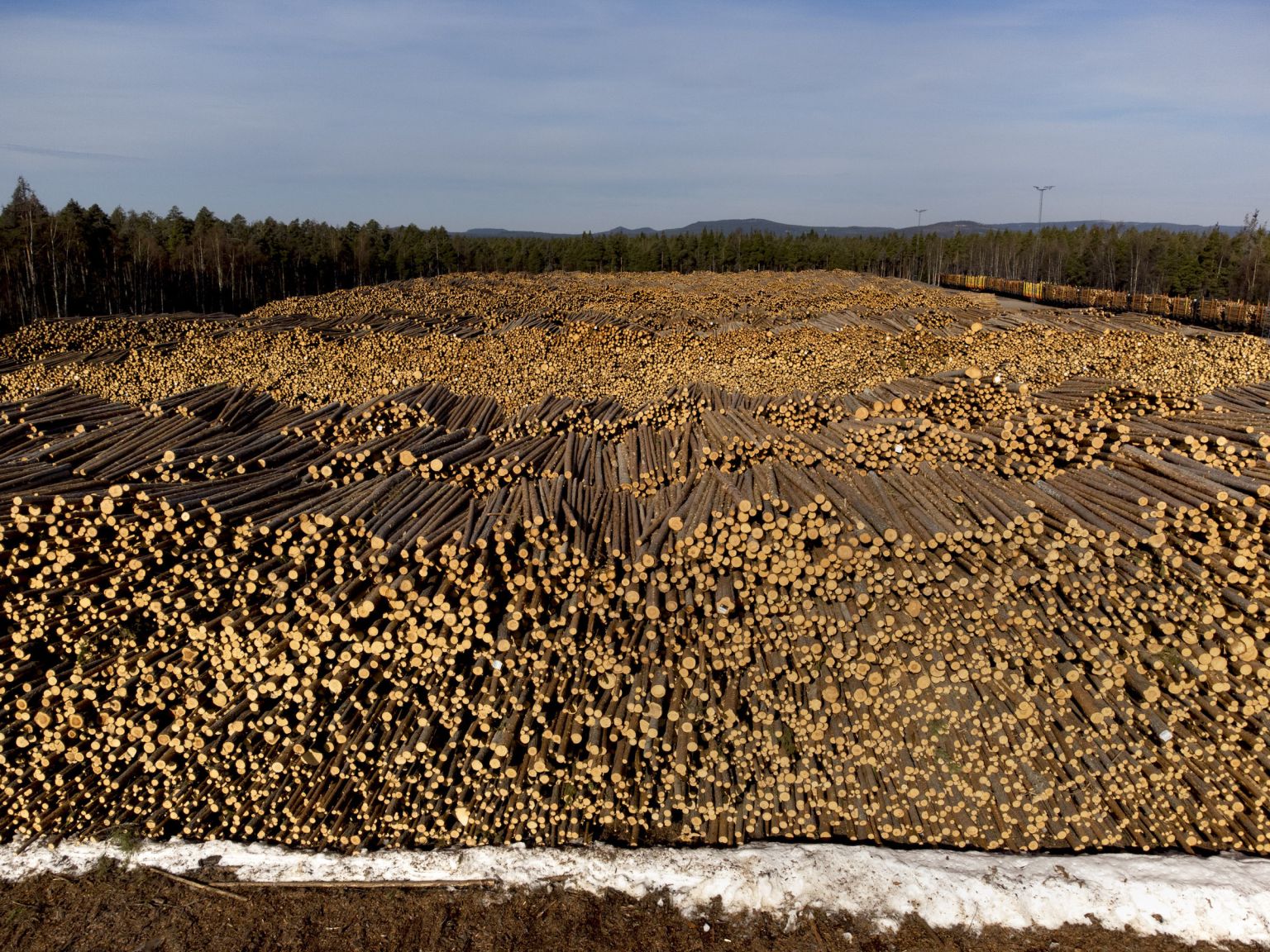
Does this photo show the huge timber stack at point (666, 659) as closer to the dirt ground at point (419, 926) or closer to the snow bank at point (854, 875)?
the snow bank at point (854, 875)

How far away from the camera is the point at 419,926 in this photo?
4.57 meters

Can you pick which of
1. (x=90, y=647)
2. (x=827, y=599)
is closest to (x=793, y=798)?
(x=827, y=599)

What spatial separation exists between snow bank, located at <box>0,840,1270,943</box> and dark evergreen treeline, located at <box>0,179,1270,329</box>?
2978 centimetres

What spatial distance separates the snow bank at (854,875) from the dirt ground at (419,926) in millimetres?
97

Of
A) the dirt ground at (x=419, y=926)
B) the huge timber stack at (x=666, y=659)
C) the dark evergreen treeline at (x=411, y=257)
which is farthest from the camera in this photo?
the dark evergreen treeline at (x=411, y=257)

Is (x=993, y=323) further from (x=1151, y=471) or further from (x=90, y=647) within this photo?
(x=90, y=647)

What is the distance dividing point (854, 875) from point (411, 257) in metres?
53.6

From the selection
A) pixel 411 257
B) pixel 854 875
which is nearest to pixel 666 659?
pixel 854 875

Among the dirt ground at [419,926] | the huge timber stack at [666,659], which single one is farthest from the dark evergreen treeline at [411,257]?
the dirt ground at [419,926]

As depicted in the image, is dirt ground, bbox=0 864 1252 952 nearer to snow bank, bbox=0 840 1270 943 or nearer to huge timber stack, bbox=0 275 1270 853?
snow bank, bbox=0 840 1270 943

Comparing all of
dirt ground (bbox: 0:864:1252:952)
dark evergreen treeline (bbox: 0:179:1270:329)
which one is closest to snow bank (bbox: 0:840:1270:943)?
dirt ground (bbox: 0:864:1252:952)

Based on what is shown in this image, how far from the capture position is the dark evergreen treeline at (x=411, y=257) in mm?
27734

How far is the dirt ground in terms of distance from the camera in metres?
4.40

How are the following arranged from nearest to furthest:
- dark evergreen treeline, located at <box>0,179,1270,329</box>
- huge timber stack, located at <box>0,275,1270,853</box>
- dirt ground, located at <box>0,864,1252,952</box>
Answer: dirt ground, located at <box>0,864,1252,952</box> < huge timber stack, located at <box>0,275,1270,853</box> < dark evergreen treeline, located at <box>0,179,1270,329</box>
